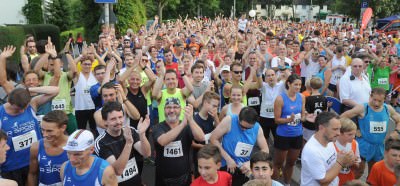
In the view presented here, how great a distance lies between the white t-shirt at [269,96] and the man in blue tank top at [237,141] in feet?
6.28

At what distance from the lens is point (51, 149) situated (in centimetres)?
343

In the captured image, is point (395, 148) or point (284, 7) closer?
point (395, 148)

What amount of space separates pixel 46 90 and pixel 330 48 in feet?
26.0

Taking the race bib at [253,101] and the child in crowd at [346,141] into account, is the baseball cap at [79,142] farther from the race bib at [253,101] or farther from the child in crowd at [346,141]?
the race bib at [253,101]

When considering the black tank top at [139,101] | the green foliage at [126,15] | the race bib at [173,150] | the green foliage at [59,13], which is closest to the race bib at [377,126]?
the race bib at [173,150]

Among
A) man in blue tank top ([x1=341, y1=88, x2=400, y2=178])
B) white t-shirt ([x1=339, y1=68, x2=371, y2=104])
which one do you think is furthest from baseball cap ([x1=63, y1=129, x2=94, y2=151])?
white t-shirt ([x1=339, y1=68, x2=371, y2=104])

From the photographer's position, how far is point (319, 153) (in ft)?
11.5

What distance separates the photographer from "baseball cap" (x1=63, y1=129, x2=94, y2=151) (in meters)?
2.82

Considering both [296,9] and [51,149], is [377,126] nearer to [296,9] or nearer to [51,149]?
[51,149]

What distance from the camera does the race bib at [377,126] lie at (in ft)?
15.9

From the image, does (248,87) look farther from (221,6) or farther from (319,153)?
(221,6)

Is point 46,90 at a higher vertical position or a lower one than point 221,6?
lower

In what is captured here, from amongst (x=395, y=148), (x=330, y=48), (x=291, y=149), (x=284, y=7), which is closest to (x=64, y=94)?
(x=291, y=149)

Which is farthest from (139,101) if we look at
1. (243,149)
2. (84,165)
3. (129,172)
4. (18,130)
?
(84,165)
